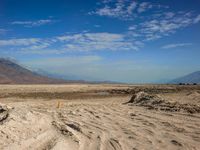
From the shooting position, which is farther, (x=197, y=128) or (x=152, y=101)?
(x=152, y=101)

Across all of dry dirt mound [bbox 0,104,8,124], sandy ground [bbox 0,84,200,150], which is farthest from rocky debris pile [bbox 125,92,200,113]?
dry dirt mound [bbox 0,104,8,124]

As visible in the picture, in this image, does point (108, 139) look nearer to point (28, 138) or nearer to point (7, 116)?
point (28, 138)

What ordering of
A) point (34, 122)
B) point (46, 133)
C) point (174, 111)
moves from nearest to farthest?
point (46, 133)
point (34, 122)
point (174, 111)

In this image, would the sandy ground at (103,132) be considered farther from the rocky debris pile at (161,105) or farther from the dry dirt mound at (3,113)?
the rocky debris pile at (161,105)

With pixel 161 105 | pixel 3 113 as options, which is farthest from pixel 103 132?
pixel 161 105

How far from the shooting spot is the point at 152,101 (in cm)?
1762

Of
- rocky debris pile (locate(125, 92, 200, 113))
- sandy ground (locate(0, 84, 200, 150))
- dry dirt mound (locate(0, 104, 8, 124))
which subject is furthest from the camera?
rocky debris pile (locate(125, 92, 200, 113))

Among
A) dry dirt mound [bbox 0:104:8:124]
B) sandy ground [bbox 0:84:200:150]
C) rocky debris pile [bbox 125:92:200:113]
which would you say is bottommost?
sandy ground [bbox 0:84:200:150]

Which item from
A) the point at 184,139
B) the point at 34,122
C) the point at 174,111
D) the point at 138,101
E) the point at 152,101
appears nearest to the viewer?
the point at 184,139

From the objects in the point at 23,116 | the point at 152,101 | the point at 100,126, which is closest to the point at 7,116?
the point at 23,116

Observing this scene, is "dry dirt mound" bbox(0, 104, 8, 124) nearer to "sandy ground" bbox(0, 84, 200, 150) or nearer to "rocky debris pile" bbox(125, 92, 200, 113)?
"sandy ground" bbox(0, 84, 200, 150)

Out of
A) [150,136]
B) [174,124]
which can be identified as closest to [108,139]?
[150,136]

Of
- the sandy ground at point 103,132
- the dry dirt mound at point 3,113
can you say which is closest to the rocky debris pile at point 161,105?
the sandy ground at point 103,132

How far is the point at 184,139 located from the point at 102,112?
629cm
